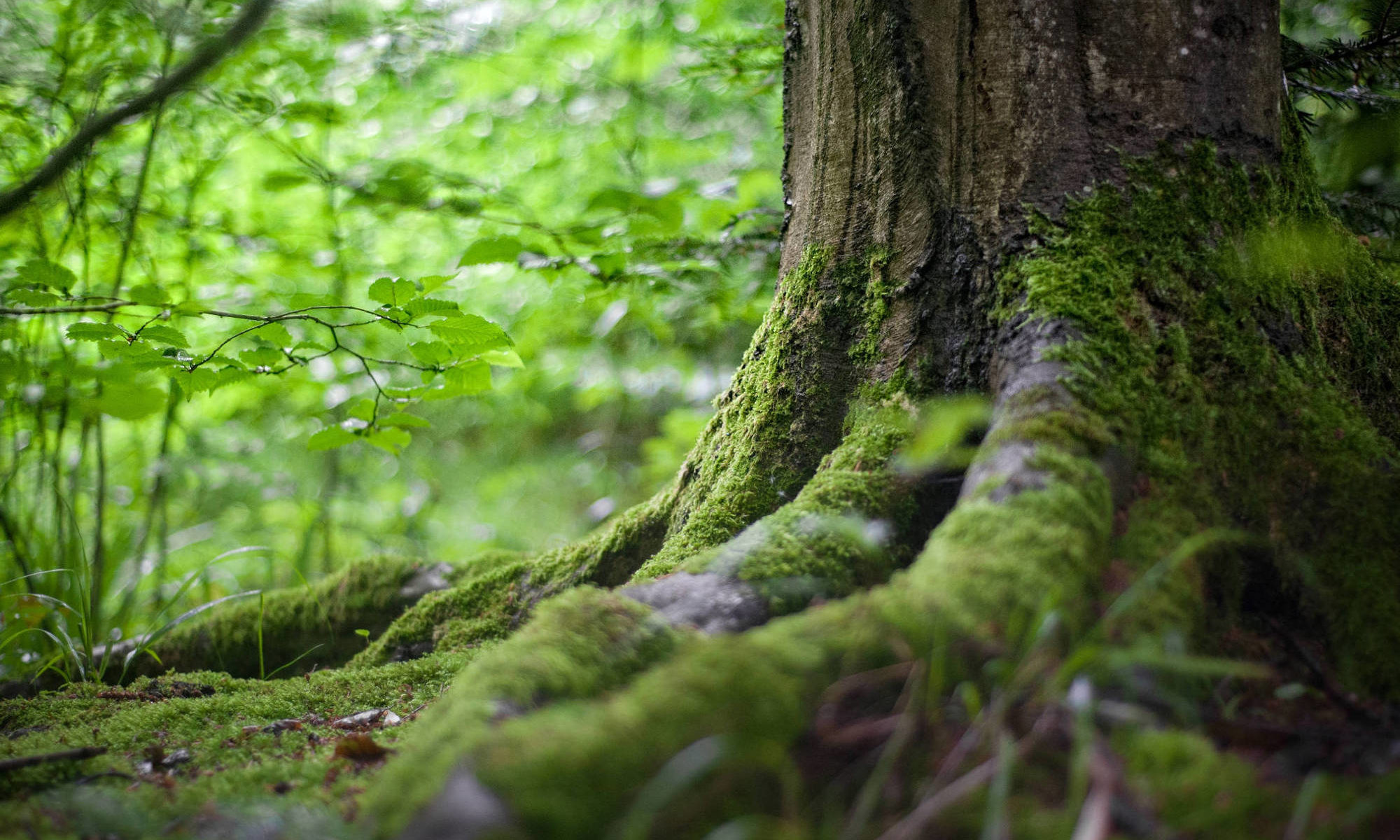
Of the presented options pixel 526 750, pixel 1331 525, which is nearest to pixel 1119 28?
pixel 1331 525

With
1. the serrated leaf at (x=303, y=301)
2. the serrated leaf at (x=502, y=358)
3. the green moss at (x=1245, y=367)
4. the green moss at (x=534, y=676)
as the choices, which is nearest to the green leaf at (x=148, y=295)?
the serrated leaf at (x=303, y=301)

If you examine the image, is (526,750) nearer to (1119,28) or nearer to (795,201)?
(795,201)

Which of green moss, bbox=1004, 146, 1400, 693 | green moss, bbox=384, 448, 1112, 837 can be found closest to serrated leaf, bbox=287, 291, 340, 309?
green moss, bbox=384, 448, 1112, 837

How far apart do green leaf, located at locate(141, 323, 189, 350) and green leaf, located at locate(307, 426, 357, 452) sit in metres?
0.46

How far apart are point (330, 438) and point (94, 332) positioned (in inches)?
27.0

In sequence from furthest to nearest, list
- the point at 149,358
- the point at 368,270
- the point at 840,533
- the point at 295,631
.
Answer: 1. the point at 368,270
2. the point at 295,631
3. the point at 149,358
4. the point at 840,533

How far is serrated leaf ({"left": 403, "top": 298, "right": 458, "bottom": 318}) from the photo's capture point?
194 cm

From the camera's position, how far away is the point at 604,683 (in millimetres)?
1177

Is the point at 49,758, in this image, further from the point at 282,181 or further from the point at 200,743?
the point at 282,181

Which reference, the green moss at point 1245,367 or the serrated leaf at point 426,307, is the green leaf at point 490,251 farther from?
the green moss at point 1245,367

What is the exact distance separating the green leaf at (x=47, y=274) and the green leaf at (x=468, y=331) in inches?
38.3

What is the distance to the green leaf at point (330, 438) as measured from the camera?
2.30 metres

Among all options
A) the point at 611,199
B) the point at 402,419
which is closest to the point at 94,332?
the point at 402,419

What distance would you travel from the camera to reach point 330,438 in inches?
93.0
